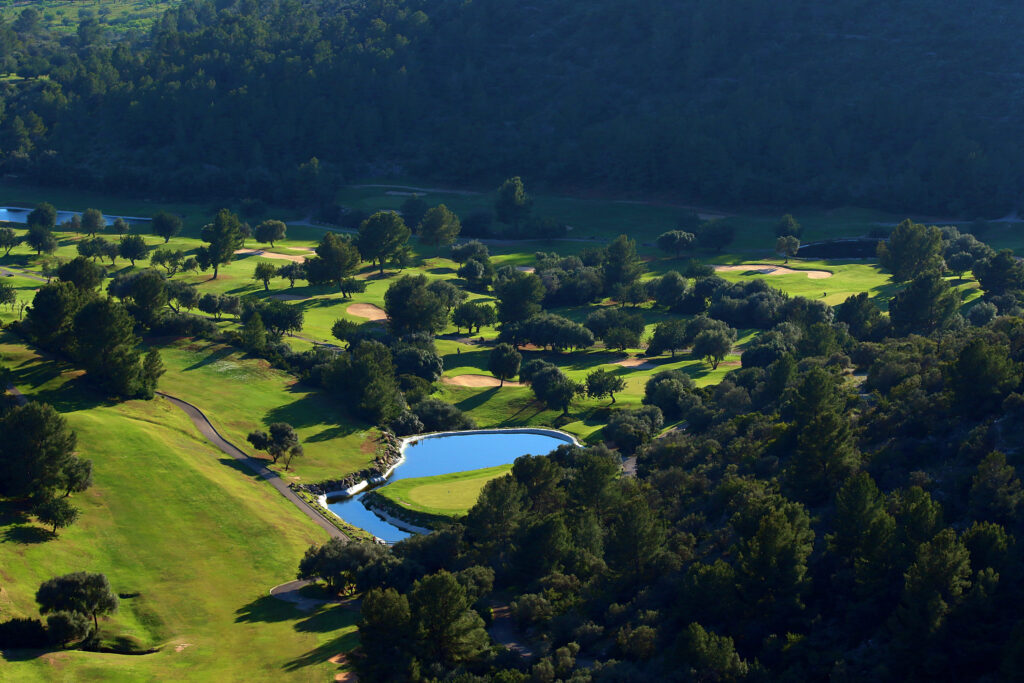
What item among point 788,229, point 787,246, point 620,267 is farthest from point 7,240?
point 788,229

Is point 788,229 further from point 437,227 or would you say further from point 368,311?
point 368,311

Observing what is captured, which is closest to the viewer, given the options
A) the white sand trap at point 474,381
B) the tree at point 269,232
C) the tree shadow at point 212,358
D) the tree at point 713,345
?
the tree shadow at point 212,358

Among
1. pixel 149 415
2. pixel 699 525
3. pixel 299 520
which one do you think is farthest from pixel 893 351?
pixel 149 415

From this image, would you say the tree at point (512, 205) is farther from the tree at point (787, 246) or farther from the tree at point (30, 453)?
the tree at point (30, 453)

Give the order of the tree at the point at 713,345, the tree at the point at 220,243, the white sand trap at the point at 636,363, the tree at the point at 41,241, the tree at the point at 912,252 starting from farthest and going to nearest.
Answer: the tree at the point at 41,241 → the tree at the point at 912,252 → the tree at the point at 220,243 → the white sand trap at the point at 636,363 → the tree at the point at 713,345

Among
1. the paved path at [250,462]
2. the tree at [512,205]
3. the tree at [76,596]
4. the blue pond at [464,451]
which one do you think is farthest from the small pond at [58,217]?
the tree at [76,596]

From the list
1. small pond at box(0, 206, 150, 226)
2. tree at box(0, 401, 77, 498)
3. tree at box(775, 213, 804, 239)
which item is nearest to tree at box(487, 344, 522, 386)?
tree at box(0, 401, 77, 498)

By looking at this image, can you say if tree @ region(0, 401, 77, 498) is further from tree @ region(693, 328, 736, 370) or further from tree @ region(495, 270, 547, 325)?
A: tree @ region(495, 270, 547, 325)

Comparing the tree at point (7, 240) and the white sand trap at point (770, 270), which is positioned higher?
the tree at point (7, 240)
